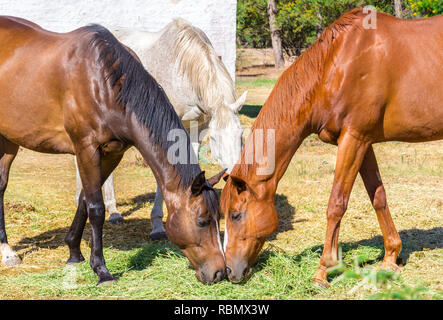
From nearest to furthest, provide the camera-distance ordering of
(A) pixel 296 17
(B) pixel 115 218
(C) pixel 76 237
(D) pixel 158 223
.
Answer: (C) pixel 76 237 < (D) pixel 158 223 < (B) pixel 115 218 < (A) pixel 296 17

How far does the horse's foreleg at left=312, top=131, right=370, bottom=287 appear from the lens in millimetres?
3801

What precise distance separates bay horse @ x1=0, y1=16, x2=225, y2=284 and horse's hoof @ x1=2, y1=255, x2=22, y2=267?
0.52 metres

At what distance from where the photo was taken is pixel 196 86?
525 cm

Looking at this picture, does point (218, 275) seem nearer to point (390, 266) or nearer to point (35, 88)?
point (390, 266)

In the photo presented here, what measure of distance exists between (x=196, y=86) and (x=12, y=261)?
2405mm

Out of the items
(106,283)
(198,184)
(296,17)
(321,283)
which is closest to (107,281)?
(106,283)

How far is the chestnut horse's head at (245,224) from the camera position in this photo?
3.86 meters

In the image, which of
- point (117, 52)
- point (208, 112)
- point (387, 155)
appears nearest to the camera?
point (117, 52)

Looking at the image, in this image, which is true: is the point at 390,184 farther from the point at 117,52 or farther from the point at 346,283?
the point at 117,52

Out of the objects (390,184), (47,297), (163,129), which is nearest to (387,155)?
(390,184)

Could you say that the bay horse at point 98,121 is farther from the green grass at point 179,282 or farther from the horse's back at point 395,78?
the horse's back at point 395,78

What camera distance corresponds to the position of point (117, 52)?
157 inches

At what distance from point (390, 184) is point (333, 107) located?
148 inches

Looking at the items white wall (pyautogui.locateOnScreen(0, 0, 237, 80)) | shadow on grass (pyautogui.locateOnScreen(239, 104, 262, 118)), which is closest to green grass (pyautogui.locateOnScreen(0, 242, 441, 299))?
white wall (pyautogui.locateOnScreen(0, 0, 237, 80))
